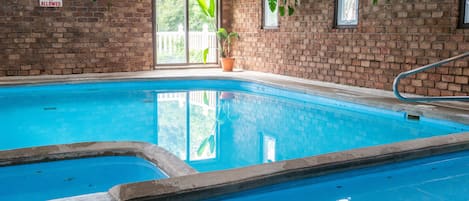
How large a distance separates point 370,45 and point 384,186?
4.69 metres

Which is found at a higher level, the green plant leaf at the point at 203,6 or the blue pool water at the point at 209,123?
the green plant leaf at the point at 203,6

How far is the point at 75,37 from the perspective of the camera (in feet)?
32.9

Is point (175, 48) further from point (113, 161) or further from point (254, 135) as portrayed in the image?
point (113, 161)

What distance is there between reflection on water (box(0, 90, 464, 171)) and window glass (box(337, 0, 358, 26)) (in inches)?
66.5

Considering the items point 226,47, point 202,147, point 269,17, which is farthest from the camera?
point 226,47

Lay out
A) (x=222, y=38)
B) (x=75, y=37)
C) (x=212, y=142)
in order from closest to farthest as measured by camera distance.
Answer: (x=212, y=142)
(x=75, y=37)
(x=222, y=38)

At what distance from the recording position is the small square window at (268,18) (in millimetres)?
10172

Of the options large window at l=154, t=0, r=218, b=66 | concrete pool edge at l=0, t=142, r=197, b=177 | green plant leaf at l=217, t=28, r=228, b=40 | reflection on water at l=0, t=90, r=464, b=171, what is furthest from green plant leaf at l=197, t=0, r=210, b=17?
concrete pool edge at l=0, t=142, r=197, b=177

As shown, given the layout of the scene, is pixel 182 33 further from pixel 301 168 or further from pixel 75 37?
pixel 301 168

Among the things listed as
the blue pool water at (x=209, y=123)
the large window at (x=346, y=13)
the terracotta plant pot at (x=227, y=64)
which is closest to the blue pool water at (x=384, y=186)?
the blue pool water at (x=209, y=123)

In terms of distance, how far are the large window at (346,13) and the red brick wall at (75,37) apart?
4173 mm

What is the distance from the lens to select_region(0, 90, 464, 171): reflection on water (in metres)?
4.72

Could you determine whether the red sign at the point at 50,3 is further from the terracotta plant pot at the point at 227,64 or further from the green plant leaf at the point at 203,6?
the terracotta plant pot at the point at 227,64

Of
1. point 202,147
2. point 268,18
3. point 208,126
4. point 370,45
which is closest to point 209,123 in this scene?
point 208,126
